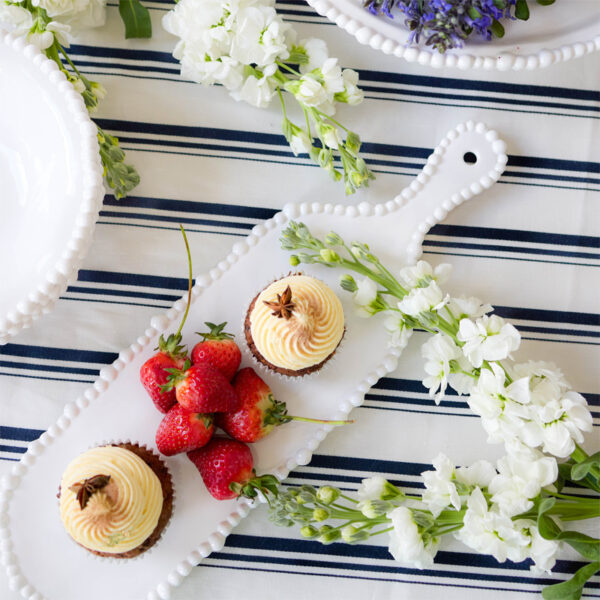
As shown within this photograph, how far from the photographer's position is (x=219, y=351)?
940 millimetres

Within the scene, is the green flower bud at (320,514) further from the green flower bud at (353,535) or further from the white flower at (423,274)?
the white flower at (423,274)

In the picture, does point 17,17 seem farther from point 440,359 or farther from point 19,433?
point 440,359

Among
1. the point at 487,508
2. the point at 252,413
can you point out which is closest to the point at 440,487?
the point at 487,508

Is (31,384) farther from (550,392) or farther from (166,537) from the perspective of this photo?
(550,392)

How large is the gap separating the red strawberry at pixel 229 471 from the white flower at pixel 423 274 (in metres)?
0.35

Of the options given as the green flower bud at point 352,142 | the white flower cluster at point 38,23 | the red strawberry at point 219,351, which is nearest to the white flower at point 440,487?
the red strawberry at point 219,351

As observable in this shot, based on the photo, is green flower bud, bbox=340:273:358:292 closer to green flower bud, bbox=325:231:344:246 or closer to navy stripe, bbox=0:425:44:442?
green flower bud, bbox=325:231:344:246

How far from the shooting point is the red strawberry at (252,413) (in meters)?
0.93

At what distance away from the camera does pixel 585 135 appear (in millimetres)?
1061

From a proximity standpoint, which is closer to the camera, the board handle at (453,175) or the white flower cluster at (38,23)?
the white flower cluster at (38,23)

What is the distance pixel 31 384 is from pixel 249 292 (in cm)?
38

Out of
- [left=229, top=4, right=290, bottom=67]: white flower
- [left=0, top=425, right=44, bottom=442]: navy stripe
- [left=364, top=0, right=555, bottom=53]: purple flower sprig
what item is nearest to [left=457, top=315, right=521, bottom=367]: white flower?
[left=364, top=0, right=555, bottom=53]: purple flower sprig

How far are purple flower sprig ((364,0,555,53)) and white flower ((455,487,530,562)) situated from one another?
23.5 inches

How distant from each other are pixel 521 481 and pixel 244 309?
0.47 meters
